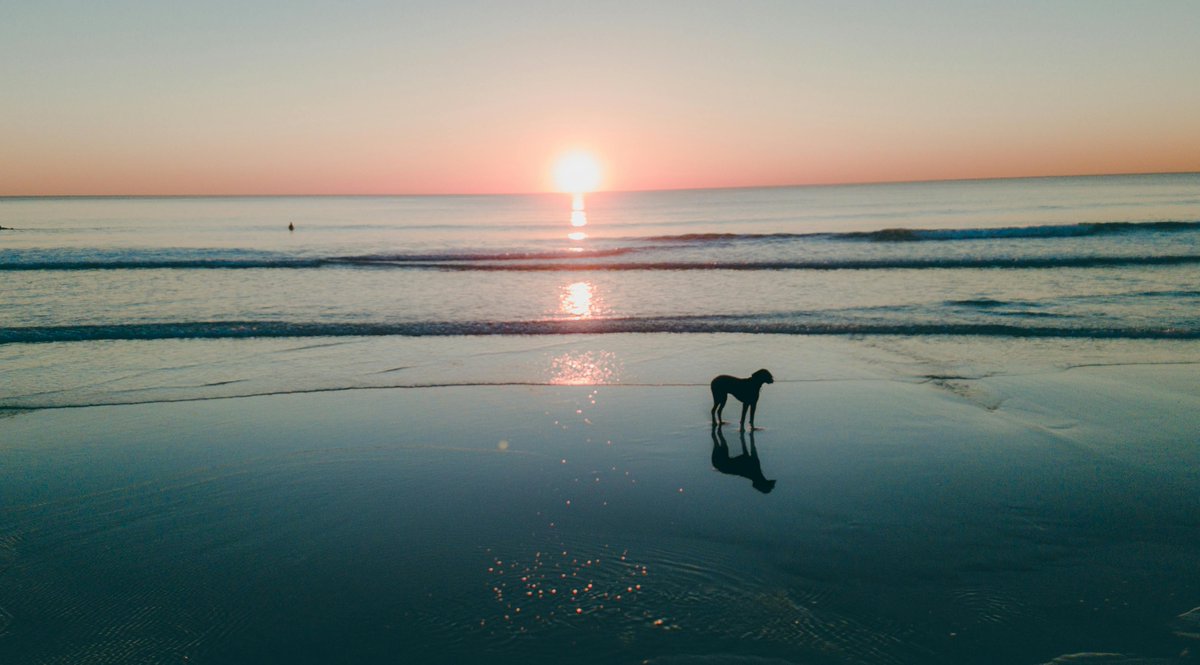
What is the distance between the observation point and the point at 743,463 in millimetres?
7566

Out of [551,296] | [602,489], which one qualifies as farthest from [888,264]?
[602,489]

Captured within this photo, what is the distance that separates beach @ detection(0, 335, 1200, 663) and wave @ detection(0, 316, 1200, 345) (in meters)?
4.95

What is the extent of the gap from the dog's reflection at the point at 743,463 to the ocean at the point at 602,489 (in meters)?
0.04

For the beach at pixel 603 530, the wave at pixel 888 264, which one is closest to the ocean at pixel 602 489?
the beach at pixel 603 530

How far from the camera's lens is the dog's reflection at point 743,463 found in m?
7.02

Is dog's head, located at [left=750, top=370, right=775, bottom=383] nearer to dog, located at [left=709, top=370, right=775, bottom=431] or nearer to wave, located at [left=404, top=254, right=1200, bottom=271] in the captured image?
dog, located at [left=709, top=370, right=775, bottom=431]

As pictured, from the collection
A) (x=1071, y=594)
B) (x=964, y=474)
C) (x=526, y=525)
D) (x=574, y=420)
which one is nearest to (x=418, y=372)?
(x=574, y=420)

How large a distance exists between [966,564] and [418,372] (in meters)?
8.87

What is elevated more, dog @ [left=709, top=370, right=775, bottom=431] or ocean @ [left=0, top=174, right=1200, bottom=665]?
dog @ [left=709, top=370, right=775, bottom=431]

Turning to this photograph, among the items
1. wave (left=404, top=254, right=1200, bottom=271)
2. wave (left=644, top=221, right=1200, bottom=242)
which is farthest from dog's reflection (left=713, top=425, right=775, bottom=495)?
wave (left=644, top=221, right=1200, bottom=242)

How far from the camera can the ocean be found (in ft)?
15.0

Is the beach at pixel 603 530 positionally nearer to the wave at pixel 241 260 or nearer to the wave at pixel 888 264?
the wave at pixel 888 264

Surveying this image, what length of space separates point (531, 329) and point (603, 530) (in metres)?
10.2

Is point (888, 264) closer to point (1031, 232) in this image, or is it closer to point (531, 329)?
point (1031, 232)
